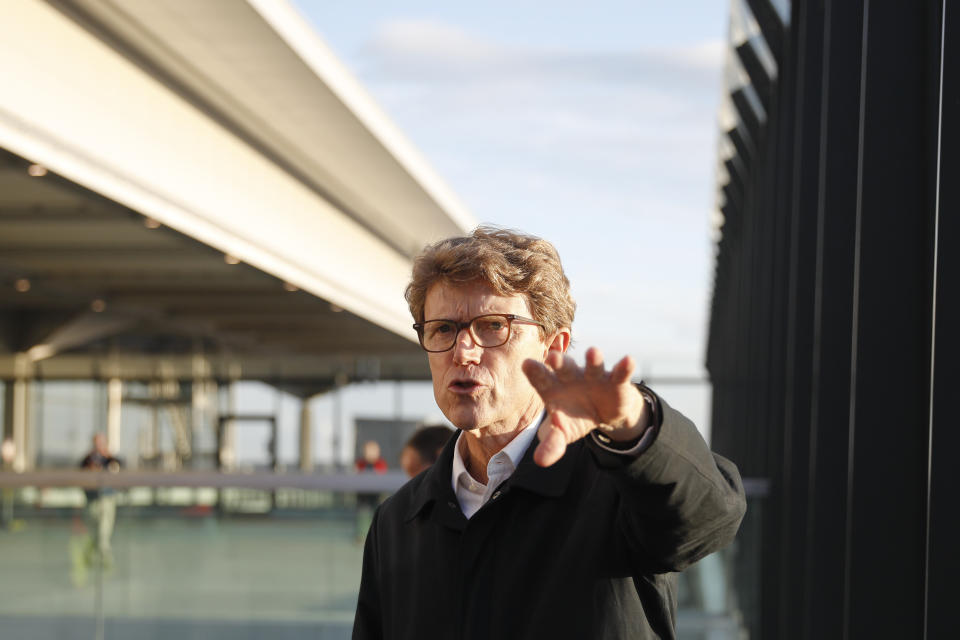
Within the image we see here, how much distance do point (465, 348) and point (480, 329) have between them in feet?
0.19

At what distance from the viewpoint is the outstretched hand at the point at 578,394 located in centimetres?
181

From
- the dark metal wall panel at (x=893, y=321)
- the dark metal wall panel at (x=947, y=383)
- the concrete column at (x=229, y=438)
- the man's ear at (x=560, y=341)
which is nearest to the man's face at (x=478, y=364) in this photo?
the man's ear at (x=560, y=341)

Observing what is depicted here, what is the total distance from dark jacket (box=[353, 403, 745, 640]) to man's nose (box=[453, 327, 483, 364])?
233 mm

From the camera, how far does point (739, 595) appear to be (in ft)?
31.9

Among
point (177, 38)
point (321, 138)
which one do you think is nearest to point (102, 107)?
point (177, 38)

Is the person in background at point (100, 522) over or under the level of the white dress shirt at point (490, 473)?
under

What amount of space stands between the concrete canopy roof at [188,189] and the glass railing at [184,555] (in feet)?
9.32

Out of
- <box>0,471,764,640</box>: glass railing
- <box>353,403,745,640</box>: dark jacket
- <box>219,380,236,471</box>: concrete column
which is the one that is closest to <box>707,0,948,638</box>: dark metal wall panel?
<box>353,403,745,640</box>: dark jacket

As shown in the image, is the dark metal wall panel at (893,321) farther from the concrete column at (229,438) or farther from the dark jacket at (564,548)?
the concrete column at (229,438)

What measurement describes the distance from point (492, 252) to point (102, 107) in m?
12.1

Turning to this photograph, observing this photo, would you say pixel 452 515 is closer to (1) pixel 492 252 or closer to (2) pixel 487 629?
(2) pixel 487 629

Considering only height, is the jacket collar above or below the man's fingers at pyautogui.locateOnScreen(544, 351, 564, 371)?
below

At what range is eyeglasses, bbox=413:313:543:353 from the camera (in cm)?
248

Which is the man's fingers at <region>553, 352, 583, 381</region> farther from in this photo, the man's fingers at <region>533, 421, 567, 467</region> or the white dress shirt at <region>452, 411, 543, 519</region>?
the white dress shirt at <region>452, 411, 543, 519</region>
